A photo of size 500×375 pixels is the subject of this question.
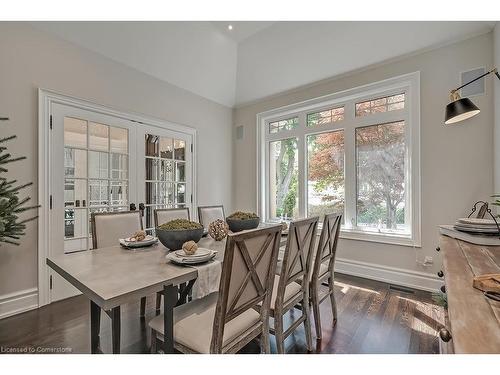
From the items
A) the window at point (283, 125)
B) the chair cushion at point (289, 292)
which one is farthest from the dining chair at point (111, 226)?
→ the window at point (283, 125)

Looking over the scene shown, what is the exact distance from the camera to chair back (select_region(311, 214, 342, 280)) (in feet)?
6.82

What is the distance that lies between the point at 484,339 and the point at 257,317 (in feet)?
3.57

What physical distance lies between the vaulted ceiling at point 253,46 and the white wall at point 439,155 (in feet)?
0.54

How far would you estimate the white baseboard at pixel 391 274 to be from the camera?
9.58 ft

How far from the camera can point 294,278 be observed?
181cm

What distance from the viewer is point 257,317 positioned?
59.1 inches

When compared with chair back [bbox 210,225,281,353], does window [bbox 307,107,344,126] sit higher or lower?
higher

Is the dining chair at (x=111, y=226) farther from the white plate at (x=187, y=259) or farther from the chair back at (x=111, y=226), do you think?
the white plate at (x=187, y=259)

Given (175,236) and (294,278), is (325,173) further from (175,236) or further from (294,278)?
(175,236)

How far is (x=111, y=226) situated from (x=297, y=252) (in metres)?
1.56

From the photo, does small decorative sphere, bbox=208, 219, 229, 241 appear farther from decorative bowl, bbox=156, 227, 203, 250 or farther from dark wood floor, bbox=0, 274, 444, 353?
dark wood floor, bbox=0, 274, 444, 353

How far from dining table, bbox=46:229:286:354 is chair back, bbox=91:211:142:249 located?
13.2 inches

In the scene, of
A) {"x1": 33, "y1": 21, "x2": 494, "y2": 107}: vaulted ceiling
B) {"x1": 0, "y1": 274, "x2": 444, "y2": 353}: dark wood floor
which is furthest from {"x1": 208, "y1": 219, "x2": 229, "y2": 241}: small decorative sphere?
{"x1": 33, "y1": 21, "x2": 494, "y2": 107}: vaulted ceiling
